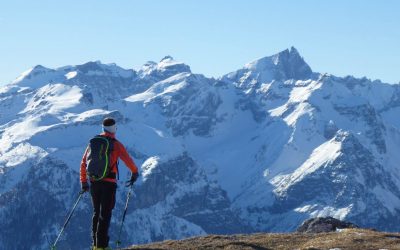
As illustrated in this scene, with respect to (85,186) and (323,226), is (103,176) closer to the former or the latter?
(85,186)

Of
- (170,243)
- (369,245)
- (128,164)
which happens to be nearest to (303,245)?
(369,245)

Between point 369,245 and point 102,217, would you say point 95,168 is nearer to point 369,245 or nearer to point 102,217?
point 102,217

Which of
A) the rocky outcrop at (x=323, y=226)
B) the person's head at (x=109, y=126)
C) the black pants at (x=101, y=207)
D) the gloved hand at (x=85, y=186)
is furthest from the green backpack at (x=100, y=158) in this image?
the rocky outcrop at (x=323, y=226)

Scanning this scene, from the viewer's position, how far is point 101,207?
34.6m

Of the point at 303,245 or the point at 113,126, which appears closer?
the point at 113,126

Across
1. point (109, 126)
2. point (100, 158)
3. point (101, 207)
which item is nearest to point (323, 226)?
point (101, 207)

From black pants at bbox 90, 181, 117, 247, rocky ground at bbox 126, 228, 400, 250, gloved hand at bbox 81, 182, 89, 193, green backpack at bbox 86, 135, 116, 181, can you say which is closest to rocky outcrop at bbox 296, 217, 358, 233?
rocky ground at bbox 126, 228, 400, 250

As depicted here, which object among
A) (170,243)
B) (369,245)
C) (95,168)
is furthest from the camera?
(170,243)

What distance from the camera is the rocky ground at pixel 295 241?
40000mm

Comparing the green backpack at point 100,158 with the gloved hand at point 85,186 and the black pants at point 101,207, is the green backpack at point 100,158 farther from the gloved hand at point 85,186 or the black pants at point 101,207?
the gloved hand at point 85,186

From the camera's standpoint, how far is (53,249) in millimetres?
35344

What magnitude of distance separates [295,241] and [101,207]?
11.4 m

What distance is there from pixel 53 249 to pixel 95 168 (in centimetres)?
384

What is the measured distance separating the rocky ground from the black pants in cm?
675
